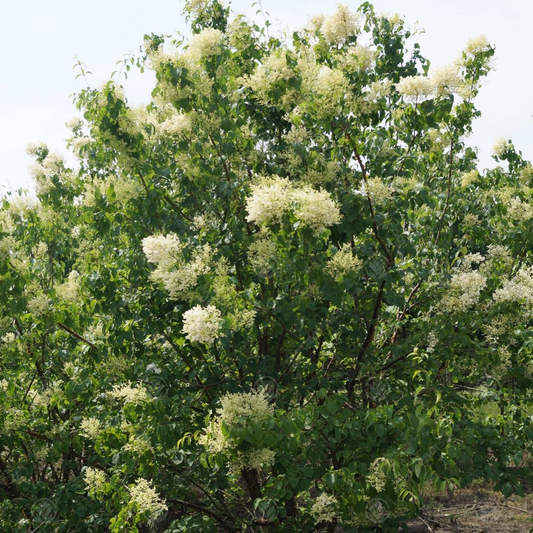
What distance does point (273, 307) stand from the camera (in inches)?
151

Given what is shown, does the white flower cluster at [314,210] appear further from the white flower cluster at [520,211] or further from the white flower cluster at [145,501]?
the white flower cluster at [520,211]

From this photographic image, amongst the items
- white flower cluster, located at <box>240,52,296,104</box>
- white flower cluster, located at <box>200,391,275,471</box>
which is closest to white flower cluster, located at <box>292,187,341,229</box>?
white flower cluster, located at <box>200,391,275,471</box>

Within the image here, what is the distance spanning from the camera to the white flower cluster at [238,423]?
3166 mm

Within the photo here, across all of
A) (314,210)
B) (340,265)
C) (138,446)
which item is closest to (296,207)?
(314,210)

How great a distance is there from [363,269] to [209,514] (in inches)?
91.0

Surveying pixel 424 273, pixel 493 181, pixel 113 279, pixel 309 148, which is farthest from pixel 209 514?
pixel 493 181

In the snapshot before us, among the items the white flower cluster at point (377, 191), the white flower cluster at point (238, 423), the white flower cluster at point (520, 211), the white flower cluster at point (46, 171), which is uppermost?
the white flower cluster at point (46, 171)

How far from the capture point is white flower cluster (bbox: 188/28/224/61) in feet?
13.8

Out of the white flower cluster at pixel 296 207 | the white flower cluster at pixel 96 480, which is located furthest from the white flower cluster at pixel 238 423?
the white flower cluster at pixel 96 480

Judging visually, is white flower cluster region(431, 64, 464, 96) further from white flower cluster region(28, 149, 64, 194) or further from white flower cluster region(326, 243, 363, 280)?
white flower cluster region(28, 149, 64, 194)

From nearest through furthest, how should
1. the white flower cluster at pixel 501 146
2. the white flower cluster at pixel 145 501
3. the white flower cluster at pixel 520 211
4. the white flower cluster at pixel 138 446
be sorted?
the white flower cluster at pixel 145 501 < the white flower cluster at pixel 138 446 < the white flower cluster at pixel 520 211 < the white flower cluster at pixel 501 146

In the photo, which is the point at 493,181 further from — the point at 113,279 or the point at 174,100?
the point at 113,279

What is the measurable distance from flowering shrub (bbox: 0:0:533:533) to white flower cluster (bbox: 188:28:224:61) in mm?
19

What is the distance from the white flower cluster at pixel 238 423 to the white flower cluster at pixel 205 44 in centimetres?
231
